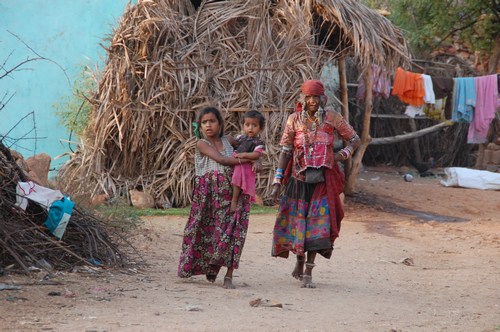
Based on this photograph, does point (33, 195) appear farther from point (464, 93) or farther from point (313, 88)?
point (464, 93)

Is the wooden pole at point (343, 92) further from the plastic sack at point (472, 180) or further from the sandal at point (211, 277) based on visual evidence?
the sandal at point (211, 277)

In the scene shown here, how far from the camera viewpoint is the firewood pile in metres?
6.04

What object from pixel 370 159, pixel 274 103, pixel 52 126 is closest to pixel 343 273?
pixel 274 103

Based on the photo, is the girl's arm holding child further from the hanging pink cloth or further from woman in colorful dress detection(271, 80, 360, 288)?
the hanging pink cloth

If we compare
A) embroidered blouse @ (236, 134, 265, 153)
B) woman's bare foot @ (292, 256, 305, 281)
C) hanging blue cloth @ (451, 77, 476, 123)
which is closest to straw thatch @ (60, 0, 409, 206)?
hanging blue cloth @ (451, 77, 476, 123)

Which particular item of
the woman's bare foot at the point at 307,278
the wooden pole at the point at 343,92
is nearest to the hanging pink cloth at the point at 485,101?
the wooden pole at the point at 343,92

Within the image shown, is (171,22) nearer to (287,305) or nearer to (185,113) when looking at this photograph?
(185,113)

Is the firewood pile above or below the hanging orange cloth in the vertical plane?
below

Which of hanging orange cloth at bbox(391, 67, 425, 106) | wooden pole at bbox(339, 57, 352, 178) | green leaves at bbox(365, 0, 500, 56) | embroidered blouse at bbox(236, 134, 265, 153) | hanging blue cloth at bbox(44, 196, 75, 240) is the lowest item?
hanging blue cloth at bbox(44, 196, 75, 240)

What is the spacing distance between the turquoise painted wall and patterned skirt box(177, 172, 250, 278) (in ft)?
21.3

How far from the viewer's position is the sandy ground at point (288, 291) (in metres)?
4.95

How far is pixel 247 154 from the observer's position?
627cm

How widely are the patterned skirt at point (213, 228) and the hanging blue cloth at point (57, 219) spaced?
95cm

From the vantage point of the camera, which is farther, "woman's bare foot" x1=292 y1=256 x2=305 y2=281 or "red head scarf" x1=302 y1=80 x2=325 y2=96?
"woman's bare foot" x1=292 y1=256 x2=305 y2=281
